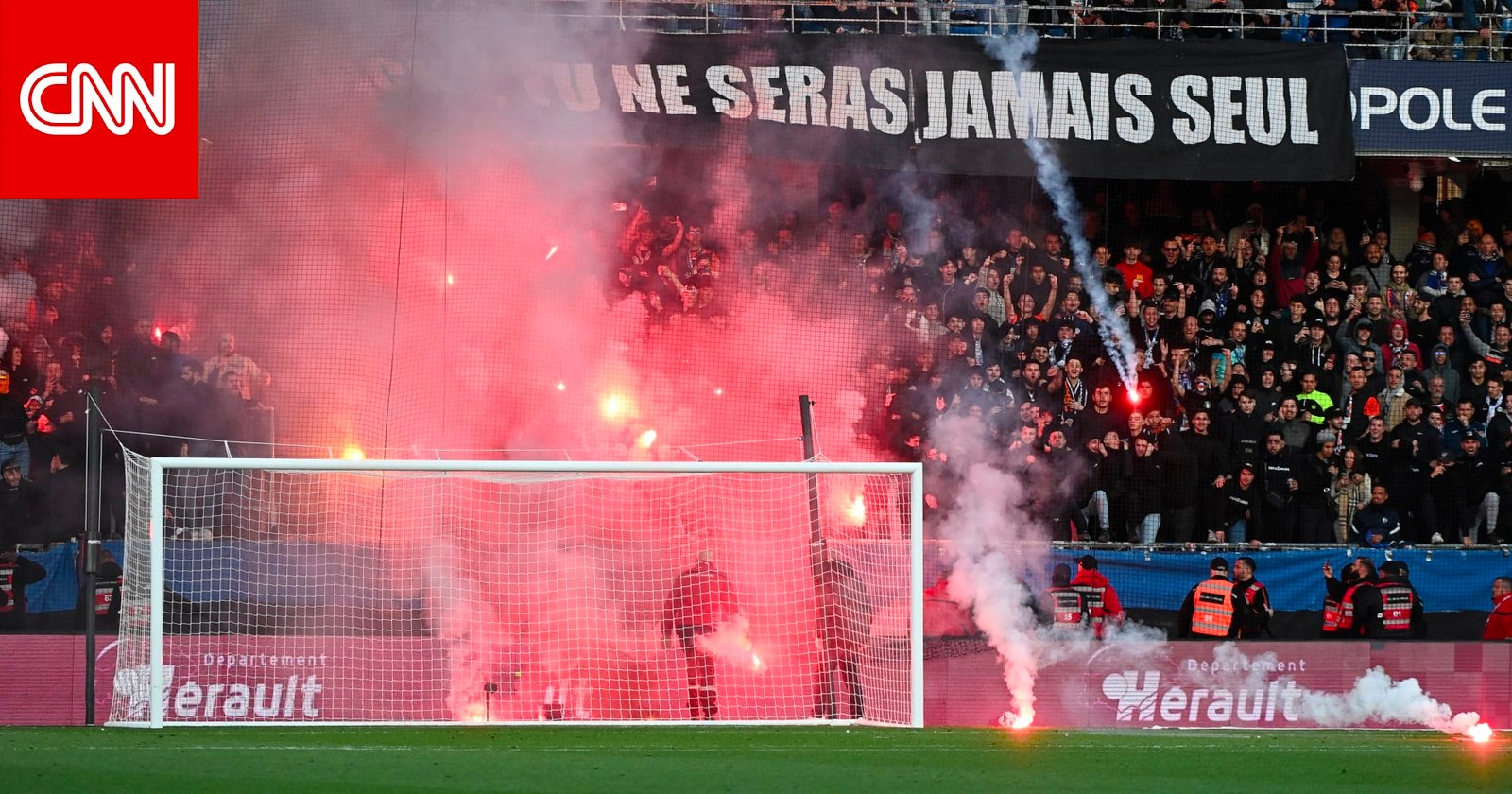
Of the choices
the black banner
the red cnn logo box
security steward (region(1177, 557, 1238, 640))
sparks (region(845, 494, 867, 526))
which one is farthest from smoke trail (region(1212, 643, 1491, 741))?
the red cnn logo box

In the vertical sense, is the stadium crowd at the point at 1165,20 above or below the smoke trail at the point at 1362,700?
above

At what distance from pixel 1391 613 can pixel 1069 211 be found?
143 inches

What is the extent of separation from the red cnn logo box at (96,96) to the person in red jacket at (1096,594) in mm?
6479

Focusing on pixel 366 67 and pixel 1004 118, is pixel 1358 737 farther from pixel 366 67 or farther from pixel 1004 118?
pixel 366 67

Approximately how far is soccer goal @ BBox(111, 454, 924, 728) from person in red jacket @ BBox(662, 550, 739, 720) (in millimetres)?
12

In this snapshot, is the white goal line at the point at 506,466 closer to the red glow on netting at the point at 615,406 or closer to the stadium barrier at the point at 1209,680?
the stadium barrier at the point at 1209,680

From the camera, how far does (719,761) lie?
6.54m

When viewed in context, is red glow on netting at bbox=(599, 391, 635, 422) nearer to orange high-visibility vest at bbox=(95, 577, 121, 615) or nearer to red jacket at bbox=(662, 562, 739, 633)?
red jacket at bbox=(662, 562, 739, 633)

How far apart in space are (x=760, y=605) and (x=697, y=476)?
98 cm

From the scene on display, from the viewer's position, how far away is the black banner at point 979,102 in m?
11.1

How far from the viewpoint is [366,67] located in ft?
37.7

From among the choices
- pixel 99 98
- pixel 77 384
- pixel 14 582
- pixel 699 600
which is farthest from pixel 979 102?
pixel 14 582

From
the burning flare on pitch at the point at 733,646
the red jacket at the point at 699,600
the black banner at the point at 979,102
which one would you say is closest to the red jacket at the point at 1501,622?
the black banner at the point at 979,102

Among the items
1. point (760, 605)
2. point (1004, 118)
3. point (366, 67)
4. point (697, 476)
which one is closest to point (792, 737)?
point (760, 605)
